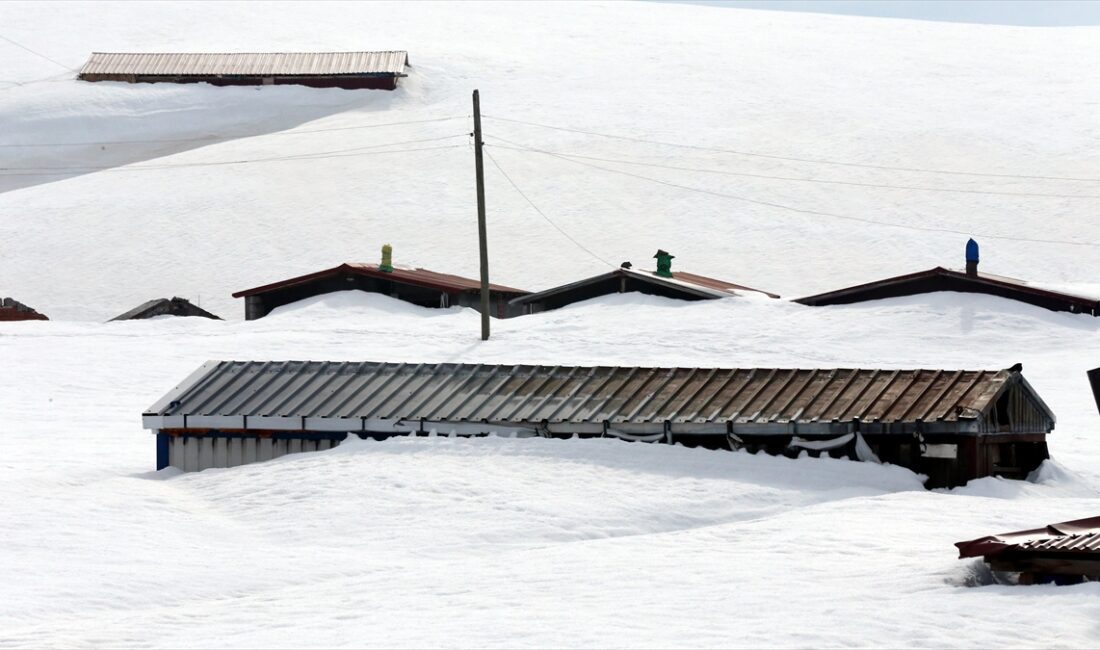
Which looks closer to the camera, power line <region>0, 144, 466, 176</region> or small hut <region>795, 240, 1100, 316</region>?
small hut <region>795, 240, 1100, 316</region>

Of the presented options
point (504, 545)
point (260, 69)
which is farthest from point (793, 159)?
point (504, 545)

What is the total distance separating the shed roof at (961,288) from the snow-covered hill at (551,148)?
737 inches

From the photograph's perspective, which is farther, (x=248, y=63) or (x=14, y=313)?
(x=248, y=63)

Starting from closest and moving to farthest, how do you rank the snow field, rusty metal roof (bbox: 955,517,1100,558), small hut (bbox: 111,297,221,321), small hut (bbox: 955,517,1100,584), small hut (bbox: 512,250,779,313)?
the snow field → small hut (bbox: 955,517,1100,584) → rusty metal roof (bbox: 955,517,1100,558) → small hut (bbox: 512,250,779,313) → small hut (bbox: 111,297,221,321)

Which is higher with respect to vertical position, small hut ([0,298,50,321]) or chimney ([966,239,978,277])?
chimney ([966,239,978,277])

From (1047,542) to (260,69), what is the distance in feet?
271

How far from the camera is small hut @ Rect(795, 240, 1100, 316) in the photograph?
137 feet

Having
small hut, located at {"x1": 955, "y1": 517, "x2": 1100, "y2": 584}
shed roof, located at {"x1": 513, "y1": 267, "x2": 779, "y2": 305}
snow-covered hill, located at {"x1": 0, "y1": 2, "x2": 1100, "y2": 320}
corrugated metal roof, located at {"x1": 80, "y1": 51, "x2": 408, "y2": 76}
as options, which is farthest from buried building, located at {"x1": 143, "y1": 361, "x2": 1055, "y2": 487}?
corrugated metal roof, located at {"x1": 80, "y1": 51, "x2": 408, "y2": 76}

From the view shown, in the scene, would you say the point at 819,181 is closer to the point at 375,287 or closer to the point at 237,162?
the point at 237,162

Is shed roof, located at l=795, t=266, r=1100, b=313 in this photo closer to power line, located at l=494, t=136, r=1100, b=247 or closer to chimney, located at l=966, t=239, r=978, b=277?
chimney, located at l=966, t=239, r=978, b=277

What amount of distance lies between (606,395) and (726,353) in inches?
610

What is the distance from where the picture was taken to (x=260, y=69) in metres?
91.4

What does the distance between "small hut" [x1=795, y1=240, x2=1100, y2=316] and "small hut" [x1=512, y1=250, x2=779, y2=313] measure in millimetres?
3204

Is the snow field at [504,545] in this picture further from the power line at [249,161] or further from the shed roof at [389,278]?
the power line at [249,161]
